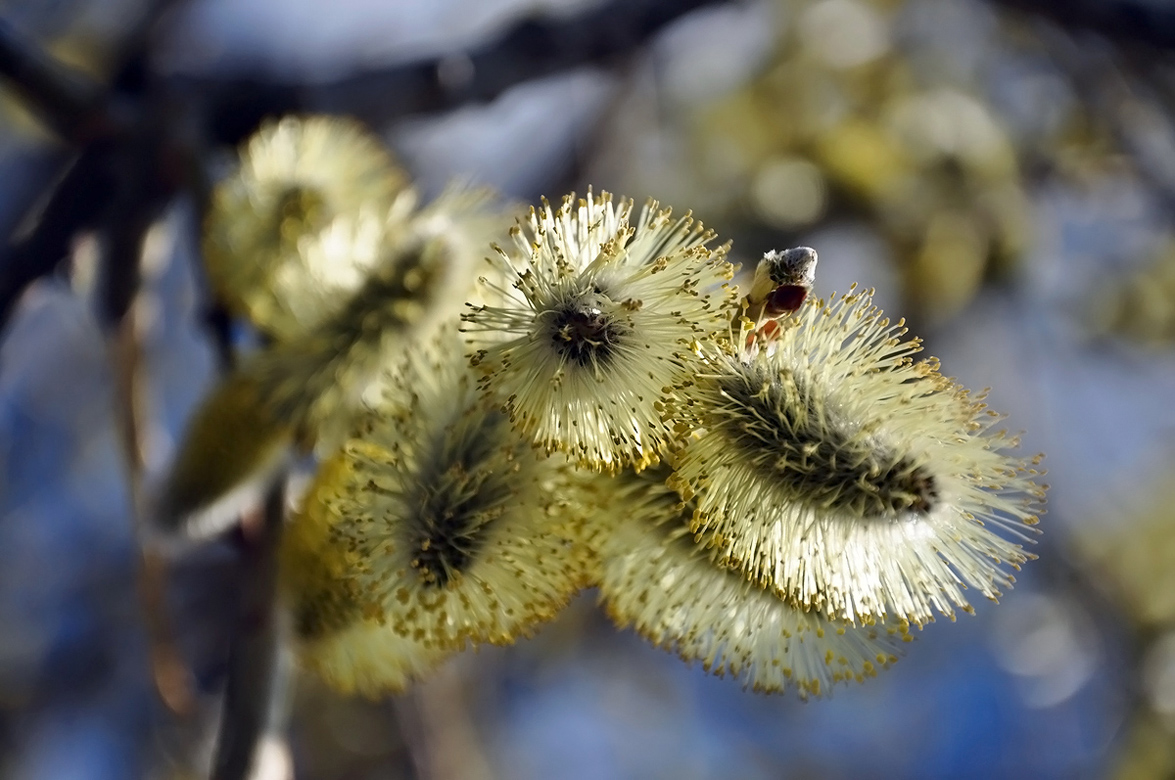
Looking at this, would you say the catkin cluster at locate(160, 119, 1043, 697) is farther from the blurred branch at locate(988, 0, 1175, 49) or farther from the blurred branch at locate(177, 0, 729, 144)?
the blurred branch at locate(988, 0, 1175, 49)

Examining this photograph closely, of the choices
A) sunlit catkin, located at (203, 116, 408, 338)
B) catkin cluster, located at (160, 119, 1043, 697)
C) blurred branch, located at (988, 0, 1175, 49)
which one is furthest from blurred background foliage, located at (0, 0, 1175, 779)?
catkin cluster, located at (160, 119, 1043, 697)

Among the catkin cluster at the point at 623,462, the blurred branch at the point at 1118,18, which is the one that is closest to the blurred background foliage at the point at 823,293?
the blurred branch at the point at 1118,18

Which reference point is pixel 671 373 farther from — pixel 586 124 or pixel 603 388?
pixel 586 124

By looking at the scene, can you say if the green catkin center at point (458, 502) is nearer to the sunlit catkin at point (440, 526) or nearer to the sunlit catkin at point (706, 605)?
the sunlit catkin at point (440, 526)

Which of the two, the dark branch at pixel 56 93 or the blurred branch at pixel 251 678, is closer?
the blurred branch at pixel 251 678

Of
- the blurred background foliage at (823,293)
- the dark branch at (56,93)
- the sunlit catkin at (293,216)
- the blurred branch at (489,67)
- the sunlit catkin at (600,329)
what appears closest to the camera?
the sunlit catkin at (600,329)

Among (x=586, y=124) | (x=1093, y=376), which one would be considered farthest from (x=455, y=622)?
(x=1093, y=376)
